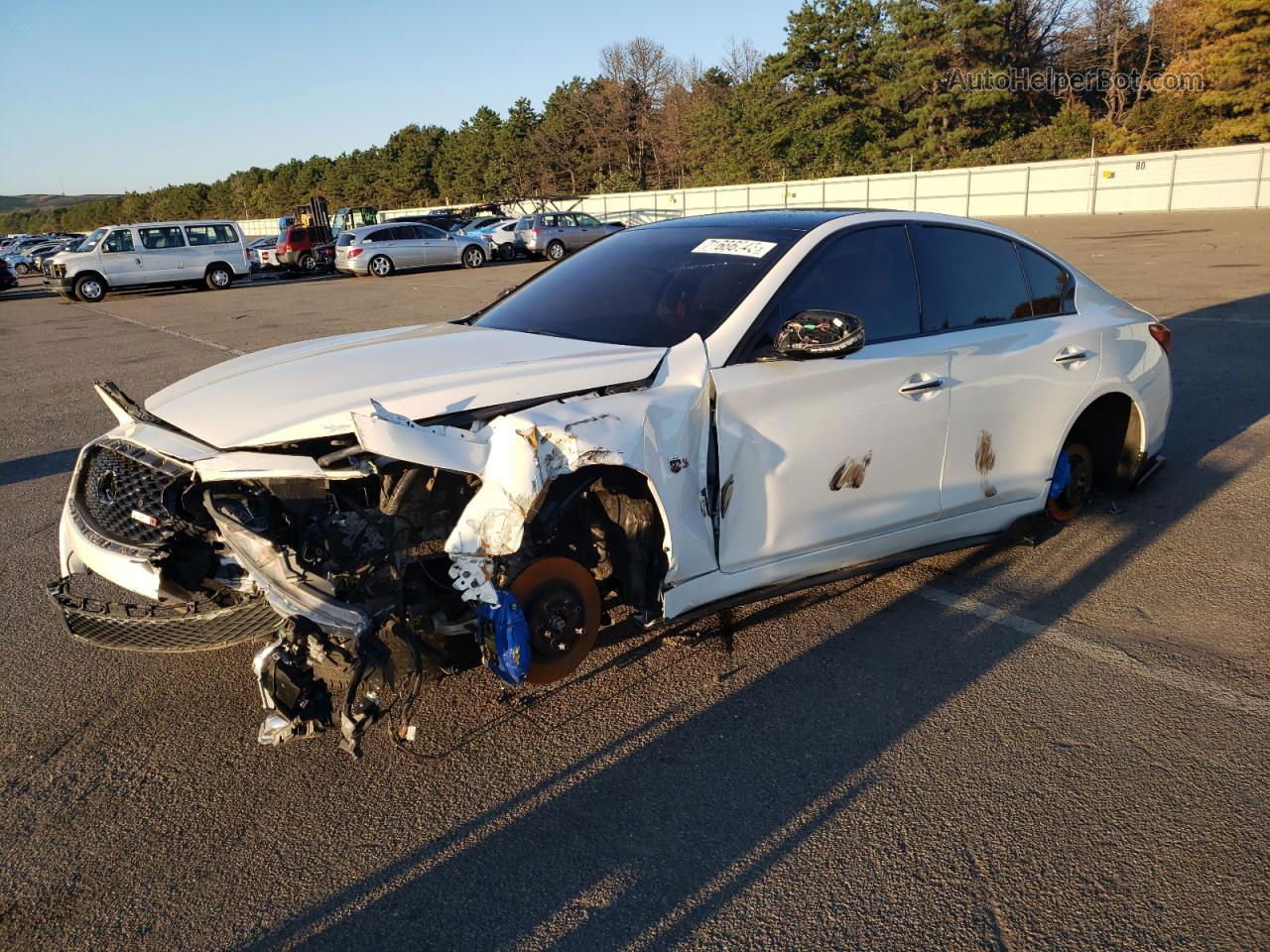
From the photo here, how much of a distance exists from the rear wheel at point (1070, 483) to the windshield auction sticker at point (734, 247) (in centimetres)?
205

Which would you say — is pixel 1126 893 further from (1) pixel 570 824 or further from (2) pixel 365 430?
(2) pixel 365 430

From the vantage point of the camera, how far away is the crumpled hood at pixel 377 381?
9.81 feet

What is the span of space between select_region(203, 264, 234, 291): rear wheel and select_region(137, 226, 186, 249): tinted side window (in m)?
1.08

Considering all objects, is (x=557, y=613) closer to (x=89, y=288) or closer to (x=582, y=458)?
(x=582, y=458)

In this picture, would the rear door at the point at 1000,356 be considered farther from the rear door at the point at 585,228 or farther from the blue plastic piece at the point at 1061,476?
the rear door at the point at 585,228

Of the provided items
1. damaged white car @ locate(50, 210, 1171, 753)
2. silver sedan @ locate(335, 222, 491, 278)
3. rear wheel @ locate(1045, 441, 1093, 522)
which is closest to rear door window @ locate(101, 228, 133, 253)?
silver sedan @ locate(335, 222, 491, 278)

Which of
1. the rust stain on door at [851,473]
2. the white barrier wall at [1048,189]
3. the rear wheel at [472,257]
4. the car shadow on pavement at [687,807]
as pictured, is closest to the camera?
the car shadow on pavement at [687,807]

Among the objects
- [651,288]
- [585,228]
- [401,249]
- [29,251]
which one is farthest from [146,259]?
[29,251]

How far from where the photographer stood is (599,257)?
4625mm

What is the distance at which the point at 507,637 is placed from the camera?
2.95 meters

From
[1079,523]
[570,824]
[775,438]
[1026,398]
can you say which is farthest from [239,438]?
[1079,523]

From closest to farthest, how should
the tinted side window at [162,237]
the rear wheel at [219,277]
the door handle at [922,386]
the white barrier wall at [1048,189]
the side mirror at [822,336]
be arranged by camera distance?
the side mirror at [822,336], the door handle at [922,386], the tinted side window at [162,237], the rear wheel at [219,277], the white barrier wall at [1048,189]

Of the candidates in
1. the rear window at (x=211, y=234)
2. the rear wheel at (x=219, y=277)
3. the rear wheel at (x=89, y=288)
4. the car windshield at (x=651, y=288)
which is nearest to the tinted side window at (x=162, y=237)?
the rear window at (x=211, y=234)

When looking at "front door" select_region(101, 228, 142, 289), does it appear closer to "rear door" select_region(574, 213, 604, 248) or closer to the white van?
the white van
